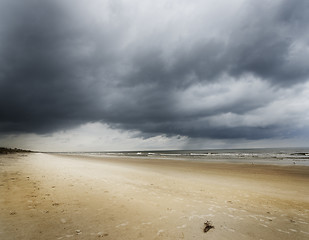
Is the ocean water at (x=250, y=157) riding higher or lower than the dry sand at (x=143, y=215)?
lower

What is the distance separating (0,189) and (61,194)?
3206 mm

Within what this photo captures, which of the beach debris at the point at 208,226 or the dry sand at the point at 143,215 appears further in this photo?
the beach debris at the point at 208,226

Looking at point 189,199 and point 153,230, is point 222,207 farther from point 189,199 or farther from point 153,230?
point 153,230

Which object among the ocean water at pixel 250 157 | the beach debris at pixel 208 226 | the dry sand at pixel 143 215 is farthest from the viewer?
the ocean water at pixel 250 157

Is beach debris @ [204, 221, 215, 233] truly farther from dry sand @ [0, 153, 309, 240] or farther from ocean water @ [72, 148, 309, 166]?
ocean water @ [72, 148, 309, 166]

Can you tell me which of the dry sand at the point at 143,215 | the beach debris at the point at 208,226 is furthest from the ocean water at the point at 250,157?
the beach debris at the point at 208,226

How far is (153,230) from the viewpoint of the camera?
488 centimetres

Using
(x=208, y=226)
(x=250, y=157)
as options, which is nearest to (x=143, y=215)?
(x=208, y=226)

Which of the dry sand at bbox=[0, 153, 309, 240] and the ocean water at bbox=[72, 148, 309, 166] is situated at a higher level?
the dry sand at bbox=[0, 153, 309, 240]

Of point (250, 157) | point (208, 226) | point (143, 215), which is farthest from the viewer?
point (250, 157)

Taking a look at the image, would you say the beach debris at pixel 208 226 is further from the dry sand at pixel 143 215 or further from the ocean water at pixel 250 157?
the ocean water at pixel 250 157

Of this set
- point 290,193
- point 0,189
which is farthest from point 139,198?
point 290,193

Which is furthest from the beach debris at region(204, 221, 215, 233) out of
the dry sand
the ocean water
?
the ocean water

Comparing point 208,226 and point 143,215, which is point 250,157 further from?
point 143,215
